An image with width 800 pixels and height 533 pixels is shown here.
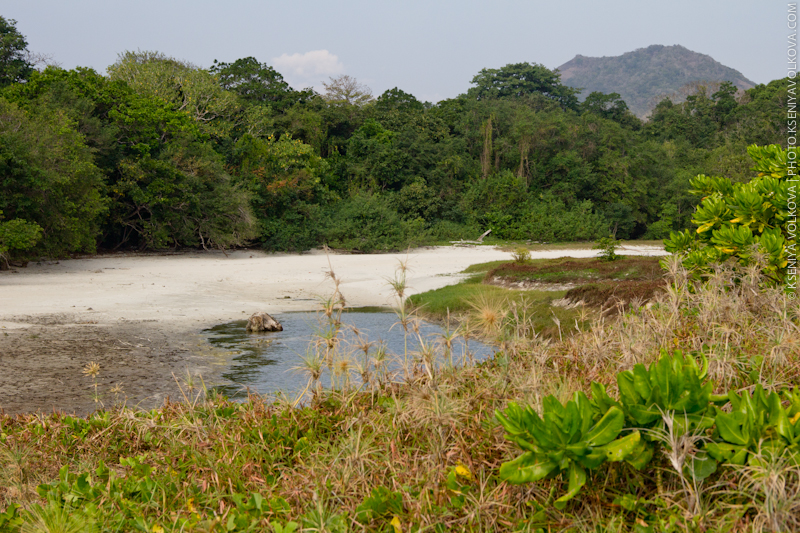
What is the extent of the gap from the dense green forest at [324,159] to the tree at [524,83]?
0.60ft

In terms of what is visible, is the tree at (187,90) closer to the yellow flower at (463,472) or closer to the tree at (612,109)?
the yellow flower at (463,472)

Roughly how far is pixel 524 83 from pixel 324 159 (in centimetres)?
2756

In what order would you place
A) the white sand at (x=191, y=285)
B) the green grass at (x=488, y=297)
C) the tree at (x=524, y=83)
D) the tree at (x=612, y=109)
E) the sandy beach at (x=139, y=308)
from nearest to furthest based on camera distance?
the sandy beach at (x=139, y=308), the green grass at (x=488, y=297), the white sand at (x=191, y=285), the tree at (x=612, y=109), the tree at (x=524, y=83)

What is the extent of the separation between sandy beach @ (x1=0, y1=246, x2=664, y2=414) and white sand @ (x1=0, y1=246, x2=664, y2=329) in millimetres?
29

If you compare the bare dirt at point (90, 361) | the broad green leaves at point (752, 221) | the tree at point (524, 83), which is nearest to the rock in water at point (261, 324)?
the bare dirt at point (90, 361)

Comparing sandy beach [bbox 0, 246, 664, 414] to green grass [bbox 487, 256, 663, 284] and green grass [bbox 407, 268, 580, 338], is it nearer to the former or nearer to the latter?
green grass [bbox 407, 268, 580, 338]

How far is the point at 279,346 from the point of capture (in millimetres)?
11633

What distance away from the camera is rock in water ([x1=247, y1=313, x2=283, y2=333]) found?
513 inches

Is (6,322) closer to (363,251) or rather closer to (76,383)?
(76,383)

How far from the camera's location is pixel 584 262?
64.4ft

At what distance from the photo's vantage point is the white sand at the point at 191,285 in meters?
13.9

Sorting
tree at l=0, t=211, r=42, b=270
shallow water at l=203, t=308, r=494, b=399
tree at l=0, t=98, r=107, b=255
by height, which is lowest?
shallow water at l=203, t=308, r=494, b=399

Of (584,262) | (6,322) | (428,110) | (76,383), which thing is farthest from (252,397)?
(428,110)

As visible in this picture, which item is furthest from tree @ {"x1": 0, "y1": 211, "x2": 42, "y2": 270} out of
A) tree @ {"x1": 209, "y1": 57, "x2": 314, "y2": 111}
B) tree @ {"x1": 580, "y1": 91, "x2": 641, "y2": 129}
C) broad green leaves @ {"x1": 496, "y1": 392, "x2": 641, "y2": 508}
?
tree @ {"x1": 580, "y1": 91, "x2": 641, "y2": 129}
